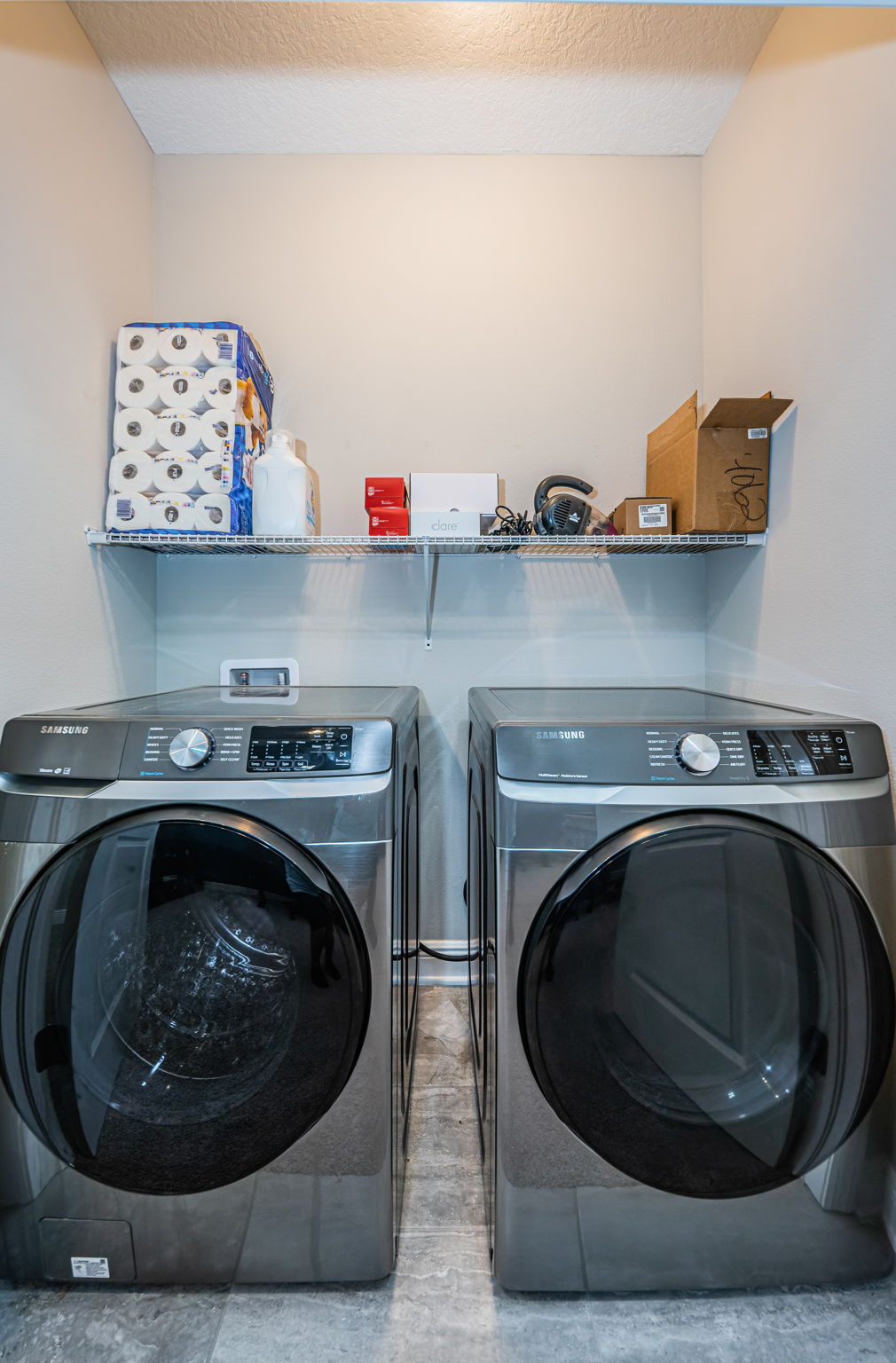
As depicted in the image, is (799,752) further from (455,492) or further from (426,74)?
(426,74)

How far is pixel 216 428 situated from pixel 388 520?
0.47 m

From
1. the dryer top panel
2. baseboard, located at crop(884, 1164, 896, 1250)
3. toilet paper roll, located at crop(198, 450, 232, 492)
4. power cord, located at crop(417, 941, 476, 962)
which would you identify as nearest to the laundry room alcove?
power cord, located at crop(417, 941, 476, 962)

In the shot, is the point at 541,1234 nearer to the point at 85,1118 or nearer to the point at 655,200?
the point at 85,1118

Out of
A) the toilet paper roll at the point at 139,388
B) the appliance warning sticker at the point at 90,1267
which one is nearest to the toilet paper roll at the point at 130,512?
the toilet paper roll at the point at 139,388

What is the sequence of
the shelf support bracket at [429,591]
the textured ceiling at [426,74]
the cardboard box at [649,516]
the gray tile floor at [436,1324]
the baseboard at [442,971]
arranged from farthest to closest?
the baseboard at [442,971] → the shelf support bracket at [429,591] → the cardboard box at [649,516] → the textured ceiling at [426,74] → the gray tile floor at [436,1324]

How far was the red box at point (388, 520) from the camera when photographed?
1613 millimetres

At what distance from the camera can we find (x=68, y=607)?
1.46m

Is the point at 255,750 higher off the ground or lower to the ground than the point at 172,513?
lower

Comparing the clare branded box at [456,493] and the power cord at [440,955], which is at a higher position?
the clare branded box at [456,493]

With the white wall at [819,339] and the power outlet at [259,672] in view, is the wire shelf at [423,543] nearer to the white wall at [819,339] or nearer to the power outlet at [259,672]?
the white wall at [819,339]

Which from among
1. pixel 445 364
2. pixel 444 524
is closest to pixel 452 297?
pixel 445 364

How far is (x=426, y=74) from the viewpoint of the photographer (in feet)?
5.27

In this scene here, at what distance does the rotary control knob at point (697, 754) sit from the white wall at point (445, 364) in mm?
897

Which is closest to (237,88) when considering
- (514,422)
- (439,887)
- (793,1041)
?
(514,422)
